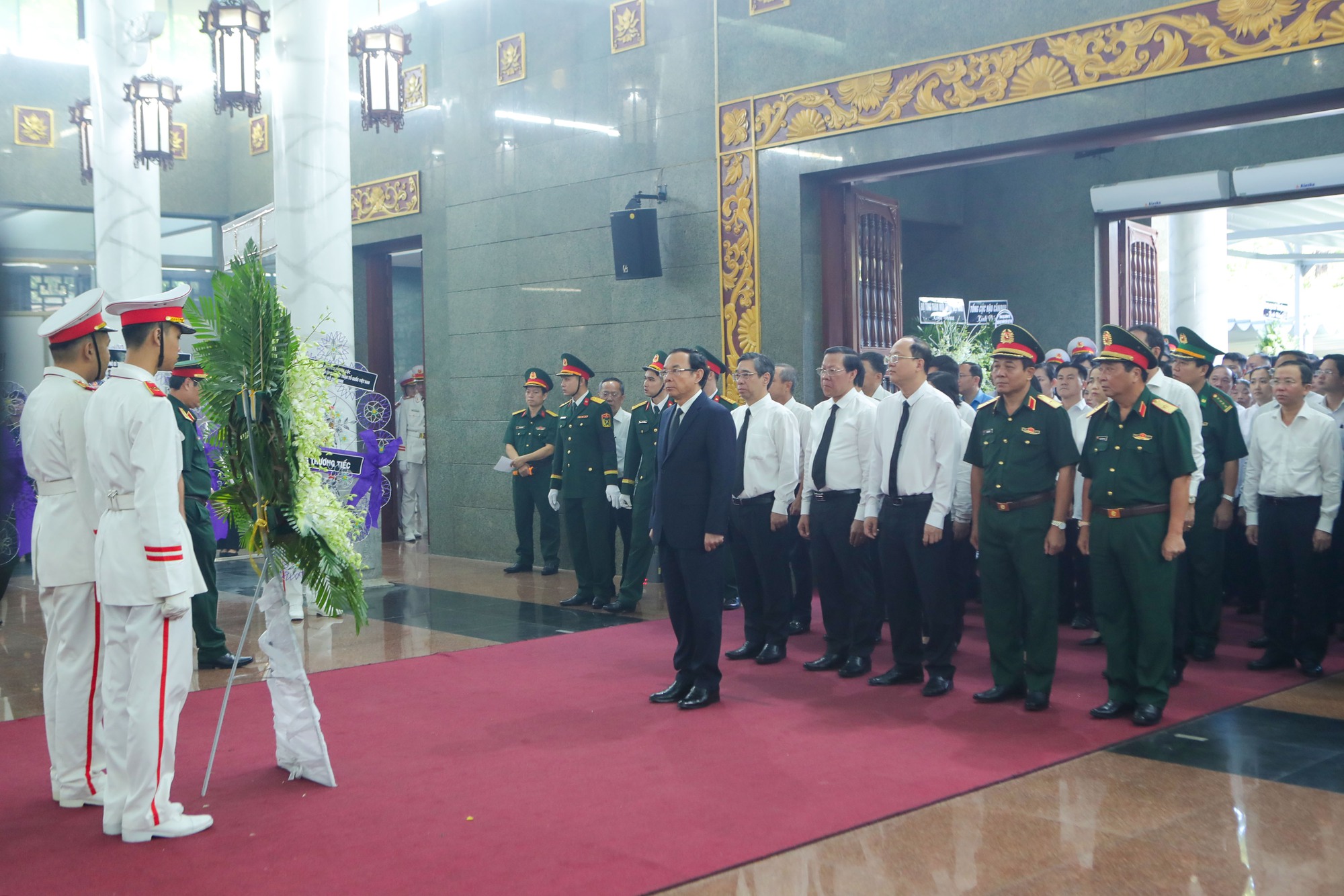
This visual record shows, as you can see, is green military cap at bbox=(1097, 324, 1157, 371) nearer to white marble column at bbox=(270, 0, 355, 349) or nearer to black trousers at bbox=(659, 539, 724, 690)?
black trousers at bbox=(659, 539, 724, 690)

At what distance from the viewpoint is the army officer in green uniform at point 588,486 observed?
24.7ft

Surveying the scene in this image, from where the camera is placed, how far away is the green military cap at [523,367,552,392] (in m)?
8.64

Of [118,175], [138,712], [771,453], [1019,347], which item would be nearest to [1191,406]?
[1019,347]

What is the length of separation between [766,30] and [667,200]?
140cm

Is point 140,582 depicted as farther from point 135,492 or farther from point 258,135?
point 258,135

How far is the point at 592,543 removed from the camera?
300 inches

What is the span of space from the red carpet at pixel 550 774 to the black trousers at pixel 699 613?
174 millimetres

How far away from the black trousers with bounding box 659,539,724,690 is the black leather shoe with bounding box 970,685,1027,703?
1.10m

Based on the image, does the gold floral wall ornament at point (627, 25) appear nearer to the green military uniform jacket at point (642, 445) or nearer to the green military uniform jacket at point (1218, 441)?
the green military uniform jacket at point (642, 445)

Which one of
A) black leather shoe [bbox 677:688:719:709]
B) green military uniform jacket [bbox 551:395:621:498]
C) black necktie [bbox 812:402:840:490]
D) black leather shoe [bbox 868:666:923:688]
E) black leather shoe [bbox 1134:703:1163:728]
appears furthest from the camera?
green military uniform jacket [bbox 551:395:621:498]

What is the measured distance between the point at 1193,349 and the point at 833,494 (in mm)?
Result: 1932

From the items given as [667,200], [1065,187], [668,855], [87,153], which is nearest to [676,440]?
[668,855]

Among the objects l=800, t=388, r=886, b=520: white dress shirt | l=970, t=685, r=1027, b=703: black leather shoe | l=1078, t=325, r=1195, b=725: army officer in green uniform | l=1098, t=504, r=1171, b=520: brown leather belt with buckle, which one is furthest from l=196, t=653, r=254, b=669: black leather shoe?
l=1098, t=504, r=1171, b=520: brown leather belt with buckle

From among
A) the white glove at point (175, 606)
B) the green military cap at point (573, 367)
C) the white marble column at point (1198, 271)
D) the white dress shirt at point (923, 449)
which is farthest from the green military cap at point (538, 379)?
the white marble column at point (1198, 271)
